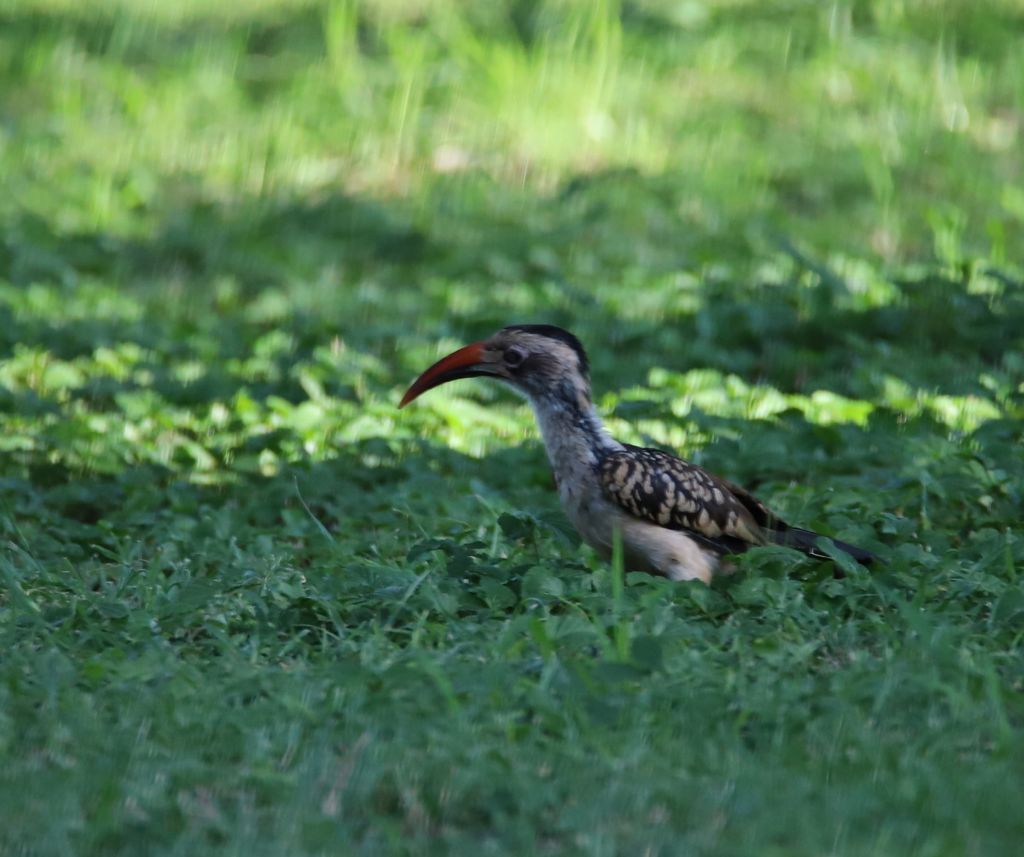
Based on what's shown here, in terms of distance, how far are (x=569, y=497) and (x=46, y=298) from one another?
4.55m

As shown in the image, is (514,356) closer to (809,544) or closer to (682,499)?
(682,499)

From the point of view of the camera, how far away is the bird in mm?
4973

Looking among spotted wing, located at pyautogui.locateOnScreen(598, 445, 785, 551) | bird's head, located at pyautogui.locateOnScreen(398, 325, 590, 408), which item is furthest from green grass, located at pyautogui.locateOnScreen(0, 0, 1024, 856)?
bird's head, located at pyautogui.locateOnScreen(398, 325, 590, 408)

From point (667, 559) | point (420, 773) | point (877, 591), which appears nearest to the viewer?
point (420, 773)

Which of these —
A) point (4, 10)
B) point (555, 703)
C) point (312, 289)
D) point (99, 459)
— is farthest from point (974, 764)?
point (4, 10)

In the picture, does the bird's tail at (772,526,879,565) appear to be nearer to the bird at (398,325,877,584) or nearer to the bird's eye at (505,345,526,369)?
the bird at (398,325,877,584)

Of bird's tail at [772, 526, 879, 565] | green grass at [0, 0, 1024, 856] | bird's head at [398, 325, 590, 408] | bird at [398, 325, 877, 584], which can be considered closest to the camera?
green grass at [0, 0, 1024, 856]

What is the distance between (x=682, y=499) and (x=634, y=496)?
16 cm

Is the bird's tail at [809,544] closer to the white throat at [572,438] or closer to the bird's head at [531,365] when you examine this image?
the white throat at [572,438]

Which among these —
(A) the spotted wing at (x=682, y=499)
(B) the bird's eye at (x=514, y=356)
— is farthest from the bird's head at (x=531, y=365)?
(A) the spotted wing at (x=682, y=499)

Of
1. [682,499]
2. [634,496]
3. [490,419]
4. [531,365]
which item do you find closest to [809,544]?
[682,499]

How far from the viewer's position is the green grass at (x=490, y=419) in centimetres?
352

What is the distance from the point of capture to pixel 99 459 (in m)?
6.61

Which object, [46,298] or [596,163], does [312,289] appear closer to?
[46,298]
